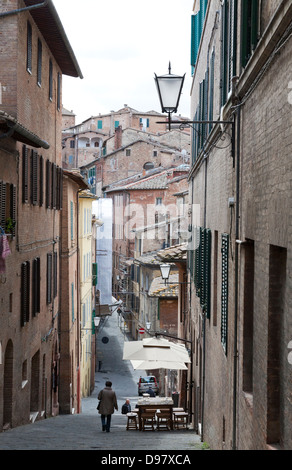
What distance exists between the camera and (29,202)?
17.3 metres

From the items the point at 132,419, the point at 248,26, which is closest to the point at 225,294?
the point at 248,26

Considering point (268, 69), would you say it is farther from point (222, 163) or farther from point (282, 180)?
point (222, 163)

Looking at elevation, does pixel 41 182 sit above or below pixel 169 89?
below

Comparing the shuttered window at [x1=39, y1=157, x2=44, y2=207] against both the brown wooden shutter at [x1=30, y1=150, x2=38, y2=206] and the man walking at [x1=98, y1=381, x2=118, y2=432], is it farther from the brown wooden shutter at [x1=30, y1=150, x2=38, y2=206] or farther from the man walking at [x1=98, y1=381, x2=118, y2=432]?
the man walking at [x1=98, y1=381, x2=118, y2=432]

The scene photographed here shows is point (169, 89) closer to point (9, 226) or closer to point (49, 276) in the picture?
point (9, 226)

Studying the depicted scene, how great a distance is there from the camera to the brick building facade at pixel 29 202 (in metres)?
14.5

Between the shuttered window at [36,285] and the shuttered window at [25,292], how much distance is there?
902 millimetres

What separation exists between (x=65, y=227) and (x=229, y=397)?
654 inches

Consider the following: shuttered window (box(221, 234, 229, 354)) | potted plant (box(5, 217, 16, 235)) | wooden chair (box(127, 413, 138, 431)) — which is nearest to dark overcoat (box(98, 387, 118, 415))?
wooden chair (box(127, 413, 138, 431))

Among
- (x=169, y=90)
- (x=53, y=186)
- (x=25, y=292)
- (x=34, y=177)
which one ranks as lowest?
(x=25, y=292)

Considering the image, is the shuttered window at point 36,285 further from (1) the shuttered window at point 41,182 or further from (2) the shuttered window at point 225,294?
(2) the shuttered window at point 225,294

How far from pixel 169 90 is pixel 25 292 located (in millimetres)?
8119

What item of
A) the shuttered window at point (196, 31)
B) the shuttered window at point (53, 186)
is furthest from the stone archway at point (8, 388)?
the shuttered window at point (196, 31)

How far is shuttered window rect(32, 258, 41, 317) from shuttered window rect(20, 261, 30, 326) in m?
0.90
